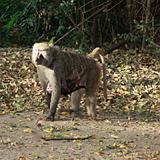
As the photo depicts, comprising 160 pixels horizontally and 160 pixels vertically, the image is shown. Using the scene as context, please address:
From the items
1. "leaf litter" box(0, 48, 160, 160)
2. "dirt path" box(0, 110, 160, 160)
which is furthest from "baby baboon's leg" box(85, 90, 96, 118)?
"dirt path" box(0, 110, 160, 160)

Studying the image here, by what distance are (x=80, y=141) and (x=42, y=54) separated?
1.75 m

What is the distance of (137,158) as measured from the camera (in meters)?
6.91

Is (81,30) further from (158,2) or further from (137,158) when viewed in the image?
(137,158)

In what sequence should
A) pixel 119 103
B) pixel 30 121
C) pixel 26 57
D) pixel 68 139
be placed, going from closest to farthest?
pixel 68 139, pixel 30 121, pixel 119 103, pixel 26 57

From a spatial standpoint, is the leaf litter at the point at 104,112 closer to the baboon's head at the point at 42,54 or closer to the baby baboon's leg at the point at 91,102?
the baby baboon's leg at the point at 91,102

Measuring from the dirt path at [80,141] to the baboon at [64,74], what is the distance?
45cm

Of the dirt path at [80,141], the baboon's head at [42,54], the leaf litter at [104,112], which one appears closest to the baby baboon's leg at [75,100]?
the leaf litter at [104,112]

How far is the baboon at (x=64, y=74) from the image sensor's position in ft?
29.5

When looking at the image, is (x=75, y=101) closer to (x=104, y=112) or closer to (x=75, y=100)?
(x=75, y=100)

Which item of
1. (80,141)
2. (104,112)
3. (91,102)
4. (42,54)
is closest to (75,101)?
(91,102)

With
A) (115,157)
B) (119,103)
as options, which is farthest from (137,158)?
(119,103)

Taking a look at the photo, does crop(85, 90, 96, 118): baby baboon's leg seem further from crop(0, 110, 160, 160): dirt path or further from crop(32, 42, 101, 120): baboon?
crop(0, 110, 160, 160): dirt path

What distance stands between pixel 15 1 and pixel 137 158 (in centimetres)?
924

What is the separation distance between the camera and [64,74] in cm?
929
